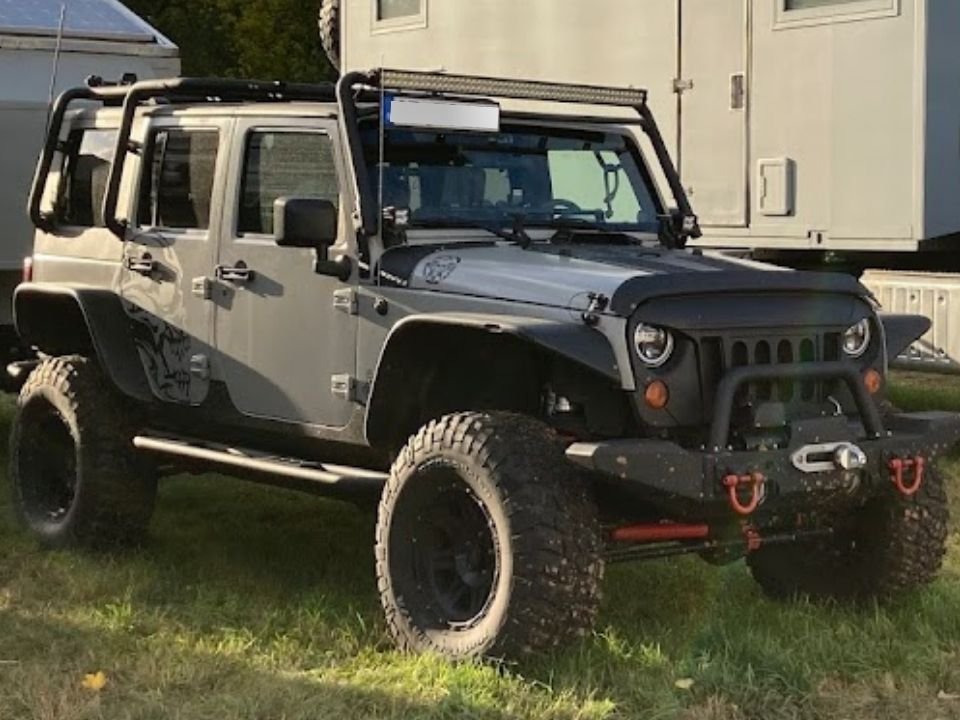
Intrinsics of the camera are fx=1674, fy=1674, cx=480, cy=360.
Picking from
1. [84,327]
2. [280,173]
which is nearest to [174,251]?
[280,173]

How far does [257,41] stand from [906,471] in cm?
2553

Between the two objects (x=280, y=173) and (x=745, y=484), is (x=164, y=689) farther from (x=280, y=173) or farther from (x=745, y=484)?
(x=280, y=173)

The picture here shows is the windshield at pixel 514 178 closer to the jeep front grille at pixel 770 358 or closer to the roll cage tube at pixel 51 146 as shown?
the jeep front grille at pixel 770 358

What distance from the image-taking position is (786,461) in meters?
4.86

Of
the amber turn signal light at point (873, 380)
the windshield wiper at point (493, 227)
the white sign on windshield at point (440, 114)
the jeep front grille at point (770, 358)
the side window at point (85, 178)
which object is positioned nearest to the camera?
the jeep front grille at point (770, 358)

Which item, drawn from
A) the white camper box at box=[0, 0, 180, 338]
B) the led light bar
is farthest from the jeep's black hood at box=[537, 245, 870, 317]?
the white camper box at box=[0, 0, 180, 338]

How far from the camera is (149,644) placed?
210 inches

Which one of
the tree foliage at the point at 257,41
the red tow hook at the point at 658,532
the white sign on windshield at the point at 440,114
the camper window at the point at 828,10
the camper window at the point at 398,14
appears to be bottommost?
the red tow hook at the point at 658,532

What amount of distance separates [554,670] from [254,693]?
0.86m

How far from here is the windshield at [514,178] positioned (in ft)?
18.8

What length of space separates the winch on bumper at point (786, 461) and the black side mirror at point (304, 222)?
1.23m

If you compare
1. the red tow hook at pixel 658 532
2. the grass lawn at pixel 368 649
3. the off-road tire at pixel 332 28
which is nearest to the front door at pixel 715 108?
the grass lawn at pixel 368 649

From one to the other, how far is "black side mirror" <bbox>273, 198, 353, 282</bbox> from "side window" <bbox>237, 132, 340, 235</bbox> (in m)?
0.21

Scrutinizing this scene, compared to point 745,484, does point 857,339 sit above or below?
above
